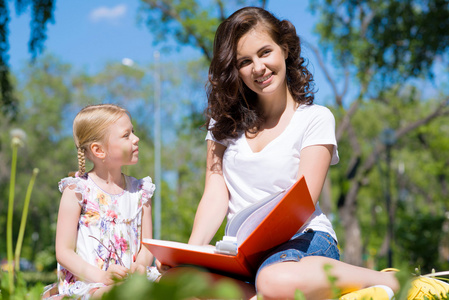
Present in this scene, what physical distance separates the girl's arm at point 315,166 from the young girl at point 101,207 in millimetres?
815

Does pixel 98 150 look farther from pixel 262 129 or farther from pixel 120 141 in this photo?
pixel 262 129

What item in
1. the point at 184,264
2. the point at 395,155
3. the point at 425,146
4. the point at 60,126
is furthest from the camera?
the point at 395,155

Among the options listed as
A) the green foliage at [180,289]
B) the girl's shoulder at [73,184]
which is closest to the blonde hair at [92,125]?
the girl's shoulder at [73,184]

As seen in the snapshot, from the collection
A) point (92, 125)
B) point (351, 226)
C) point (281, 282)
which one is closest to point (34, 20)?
point (92, 125)

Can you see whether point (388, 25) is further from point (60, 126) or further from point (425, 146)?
point (60, 126)

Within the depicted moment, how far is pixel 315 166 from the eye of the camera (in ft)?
7.97

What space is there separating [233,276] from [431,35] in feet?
29.1

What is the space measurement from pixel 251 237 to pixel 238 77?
1244 mm

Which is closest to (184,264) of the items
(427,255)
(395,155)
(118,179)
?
(118,179)

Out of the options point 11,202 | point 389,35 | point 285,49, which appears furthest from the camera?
point 389,35

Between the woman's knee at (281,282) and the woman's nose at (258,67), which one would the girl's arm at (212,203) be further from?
the woman's knee at (281,282)

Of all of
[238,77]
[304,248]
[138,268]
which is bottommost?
[138,268]

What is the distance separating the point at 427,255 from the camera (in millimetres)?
13773

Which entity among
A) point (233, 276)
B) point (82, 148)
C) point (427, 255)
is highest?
point (82, 148)
